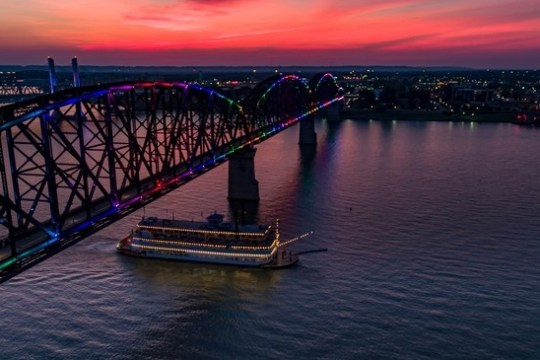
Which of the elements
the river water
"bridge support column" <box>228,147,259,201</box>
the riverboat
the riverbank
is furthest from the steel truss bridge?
the riverbank

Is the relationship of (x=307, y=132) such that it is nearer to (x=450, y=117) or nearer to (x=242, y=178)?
(x=242, y=178)

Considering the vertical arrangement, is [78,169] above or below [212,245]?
above

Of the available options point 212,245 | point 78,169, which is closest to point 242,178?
point 212,245

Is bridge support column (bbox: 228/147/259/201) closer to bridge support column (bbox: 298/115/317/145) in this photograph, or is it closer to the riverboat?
the riverboat

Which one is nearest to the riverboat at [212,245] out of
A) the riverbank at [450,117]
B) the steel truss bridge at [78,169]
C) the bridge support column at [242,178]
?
the steel truss bridge at [78,169]

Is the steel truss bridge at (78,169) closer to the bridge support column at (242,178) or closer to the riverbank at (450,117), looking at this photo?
the bridge support column at (242,178)

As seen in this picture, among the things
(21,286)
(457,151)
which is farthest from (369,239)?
(457,151)
